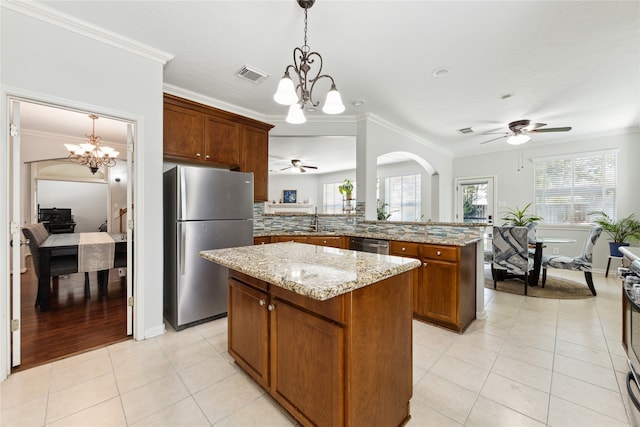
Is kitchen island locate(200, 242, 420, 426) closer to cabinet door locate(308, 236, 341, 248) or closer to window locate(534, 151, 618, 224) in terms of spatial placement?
cabinet door locate(308, 236, 341, 248)

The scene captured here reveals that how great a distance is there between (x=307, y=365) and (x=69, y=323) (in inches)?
112

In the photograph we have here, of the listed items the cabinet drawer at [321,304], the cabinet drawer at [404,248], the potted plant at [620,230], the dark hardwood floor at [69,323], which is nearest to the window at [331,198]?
the potted plant at [620,230]

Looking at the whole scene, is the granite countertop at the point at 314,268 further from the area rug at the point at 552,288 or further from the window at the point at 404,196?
the window at the point at 404,196

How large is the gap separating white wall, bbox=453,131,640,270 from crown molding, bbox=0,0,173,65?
646 centimetres

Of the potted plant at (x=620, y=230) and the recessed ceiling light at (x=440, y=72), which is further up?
the recessed ceiling light at (x=440, y=72)

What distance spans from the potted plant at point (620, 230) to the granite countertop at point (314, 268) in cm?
533

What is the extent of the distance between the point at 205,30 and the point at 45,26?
1129 mm

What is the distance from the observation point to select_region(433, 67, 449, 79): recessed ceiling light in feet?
9.01

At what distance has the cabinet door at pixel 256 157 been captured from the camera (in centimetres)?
356

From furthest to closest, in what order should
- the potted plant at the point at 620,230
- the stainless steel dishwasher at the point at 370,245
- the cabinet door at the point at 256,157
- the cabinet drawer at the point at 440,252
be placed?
the potted plant at the point at 620,230, the cabinet door at the point at 256,157, the stainless steel dishwasher at the point at 370,245, the cabinet drawer at the point at 440,252

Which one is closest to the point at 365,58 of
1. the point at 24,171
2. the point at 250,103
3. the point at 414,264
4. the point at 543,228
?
the point at 250,103

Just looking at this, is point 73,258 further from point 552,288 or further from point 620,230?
point 620,230

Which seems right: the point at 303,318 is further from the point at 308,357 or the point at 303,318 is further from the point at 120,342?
the point at 120,342

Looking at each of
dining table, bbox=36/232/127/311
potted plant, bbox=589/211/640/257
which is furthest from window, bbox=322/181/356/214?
dining table, bbox=36/232/127/311
